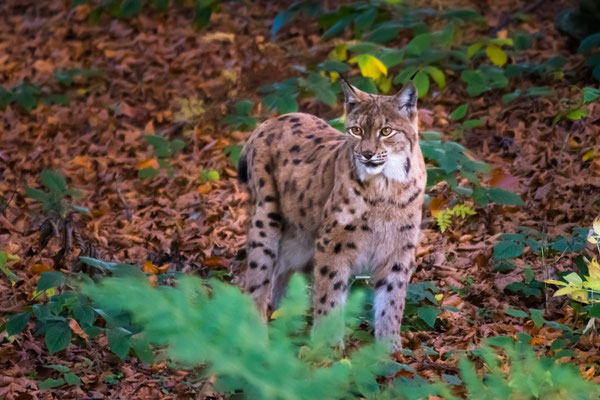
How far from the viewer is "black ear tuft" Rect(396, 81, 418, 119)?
19.2 feet

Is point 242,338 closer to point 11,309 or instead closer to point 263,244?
point 263,244

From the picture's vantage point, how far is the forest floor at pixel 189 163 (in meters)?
6.05

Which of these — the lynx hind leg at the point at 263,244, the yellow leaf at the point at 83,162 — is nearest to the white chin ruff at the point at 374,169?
the lynx hind leg at the point at 263,244

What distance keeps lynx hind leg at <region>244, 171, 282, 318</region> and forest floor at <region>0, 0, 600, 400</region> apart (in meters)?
0.79

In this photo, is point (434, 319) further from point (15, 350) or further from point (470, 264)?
point (15, 350)

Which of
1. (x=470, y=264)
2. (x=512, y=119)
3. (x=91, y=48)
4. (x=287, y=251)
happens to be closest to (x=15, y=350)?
(x=287, y=251)

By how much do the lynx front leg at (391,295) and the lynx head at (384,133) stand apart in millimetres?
651

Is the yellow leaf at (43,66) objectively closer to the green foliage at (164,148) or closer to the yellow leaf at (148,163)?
the green foliage at (164,148)

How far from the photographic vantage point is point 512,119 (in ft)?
30.3

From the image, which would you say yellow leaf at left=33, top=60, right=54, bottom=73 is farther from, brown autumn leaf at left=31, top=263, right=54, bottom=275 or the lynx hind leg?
the lynx hind leg

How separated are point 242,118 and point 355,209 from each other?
4296mm

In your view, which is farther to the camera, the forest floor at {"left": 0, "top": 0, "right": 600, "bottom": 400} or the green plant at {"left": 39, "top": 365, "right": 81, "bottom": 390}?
the forest floor at {"left": 0, "top": 0, "right": 600, "bottom": 400}

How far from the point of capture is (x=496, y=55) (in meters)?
9.71

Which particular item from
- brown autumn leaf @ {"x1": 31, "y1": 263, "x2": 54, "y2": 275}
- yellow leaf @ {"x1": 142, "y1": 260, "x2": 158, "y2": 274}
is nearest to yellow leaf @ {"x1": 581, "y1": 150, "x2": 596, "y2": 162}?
yellow leaf @ {"x1": 142, "y1": 260, "x2": 158, "y2": 274}
